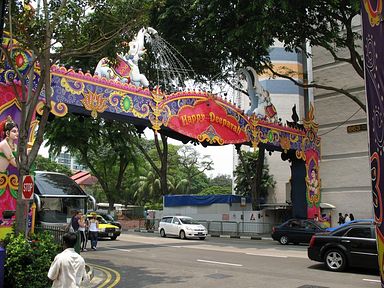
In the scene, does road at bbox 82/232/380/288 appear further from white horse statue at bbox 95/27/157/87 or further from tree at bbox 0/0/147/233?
white horse statue at bbox 95/27/157/87

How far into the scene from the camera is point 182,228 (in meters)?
26.1

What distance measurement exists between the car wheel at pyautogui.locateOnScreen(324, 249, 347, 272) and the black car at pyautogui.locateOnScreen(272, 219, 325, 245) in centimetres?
938

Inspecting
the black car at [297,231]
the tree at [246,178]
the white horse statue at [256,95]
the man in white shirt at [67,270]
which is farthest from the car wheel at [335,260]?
the tree at [246,178]

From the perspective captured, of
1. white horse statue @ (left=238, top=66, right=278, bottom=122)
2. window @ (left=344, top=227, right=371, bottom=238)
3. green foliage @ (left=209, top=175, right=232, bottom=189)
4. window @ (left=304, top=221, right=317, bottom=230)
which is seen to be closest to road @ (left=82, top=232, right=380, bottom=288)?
window @ (left=344, top=227, right=371, bottom=238)

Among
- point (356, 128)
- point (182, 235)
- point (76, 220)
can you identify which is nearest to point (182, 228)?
point (182, 235)

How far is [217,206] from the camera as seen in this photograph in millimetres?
31766

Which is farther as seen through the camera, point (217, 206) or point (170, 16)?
point (217, 206)

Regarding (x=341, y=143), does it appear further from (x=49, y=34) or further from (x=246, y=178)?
(x=49, y=34)

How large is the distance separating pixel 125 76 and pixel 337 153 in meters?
16.9

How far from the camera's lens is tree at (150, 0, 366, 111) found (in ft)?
61.2

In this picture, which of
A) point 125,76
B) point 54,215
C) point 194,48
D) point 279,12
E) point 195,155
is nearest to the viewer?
point 54,215

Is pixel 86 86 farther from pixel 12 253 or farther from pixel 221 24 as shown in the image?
pixel 12 253

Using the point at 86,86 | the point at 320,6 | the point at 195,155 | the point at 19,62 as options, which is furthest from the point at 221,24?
the point at 195,155

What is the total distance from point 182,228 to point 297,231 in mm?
7489
